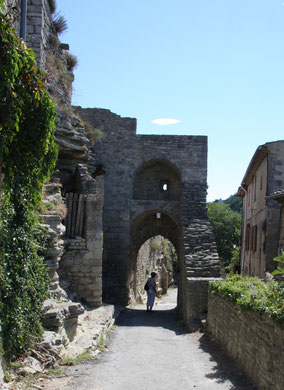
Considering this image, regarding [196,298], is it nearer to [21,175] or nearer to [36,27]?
[21,175]

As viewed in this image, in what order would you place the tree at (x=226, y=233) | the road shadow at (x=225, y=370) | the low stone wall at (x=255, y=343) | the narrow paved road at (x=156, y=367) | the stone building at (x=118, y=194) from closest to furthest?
1. the low stone wall at (x=255, y=343)
2. the narrow paved road at (x=156, y=367)
3. the road shadow at (x=225, y=370)
4. the stone building at (x=118, y=194)
5. the tree at (x=226, y=233)

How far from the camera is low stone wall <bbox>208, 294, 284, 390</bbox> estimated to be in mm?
5434

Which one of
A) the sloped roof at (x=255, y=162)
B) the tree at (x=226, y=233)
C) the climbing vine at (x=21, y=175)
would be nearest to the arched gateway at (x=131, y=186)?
the sloped roof at (x=255, y=162)

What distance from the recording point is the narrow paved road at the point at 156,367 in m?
6.21

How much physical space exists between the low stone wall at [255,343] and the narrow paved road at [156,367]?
227 millimetres

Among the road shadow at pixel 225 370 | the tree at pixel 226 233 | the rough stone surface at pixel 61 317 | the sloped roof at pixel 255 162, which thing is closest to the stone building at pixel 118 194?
the sloped roof at pixel 255 162

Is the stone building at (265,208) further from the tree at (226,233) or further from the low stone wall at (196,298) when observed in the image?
the tree at (226,233)

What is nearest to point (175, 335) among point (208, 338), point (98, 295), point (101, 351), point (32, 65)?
point (208, 338)

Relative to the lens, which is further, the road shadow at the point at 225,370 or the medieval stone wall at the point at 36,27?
the medieval stone wall at the point at 36,27

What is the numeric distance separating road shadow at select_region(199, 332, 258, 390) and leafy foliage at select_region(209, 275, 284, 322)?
1054 millimetres

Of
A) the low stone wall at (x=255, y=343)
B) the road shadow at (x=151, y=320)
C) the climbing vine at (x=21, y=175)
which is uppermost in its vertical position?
the climbing vine at (x=21, y=175)

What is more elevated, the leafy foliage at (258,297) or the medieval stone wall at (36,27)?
the medieval stone wall at (36,27)

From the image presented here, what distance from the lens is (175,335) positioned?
12008mm

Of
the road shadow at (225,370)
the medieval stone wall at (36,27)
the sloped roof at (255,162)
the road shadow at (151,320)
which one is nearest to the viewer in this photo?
the road shadow at (225,370)
